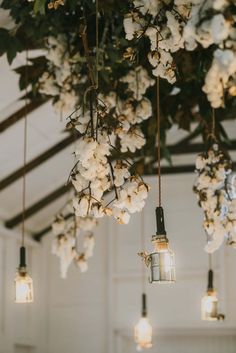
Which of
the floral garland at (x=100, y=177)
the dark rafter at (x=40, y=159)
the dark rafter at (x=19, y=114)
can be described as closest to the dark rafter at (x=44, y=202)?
the dark rafter at (x=40, y=159)

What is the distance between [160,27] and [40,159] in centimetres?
475

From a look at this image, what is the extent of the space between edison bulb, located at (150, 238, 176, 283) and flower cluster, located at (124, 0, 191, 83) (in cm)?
75

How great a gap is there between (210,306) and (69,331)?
11.5ft

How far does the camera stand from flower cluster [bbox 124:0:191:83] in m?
3.42

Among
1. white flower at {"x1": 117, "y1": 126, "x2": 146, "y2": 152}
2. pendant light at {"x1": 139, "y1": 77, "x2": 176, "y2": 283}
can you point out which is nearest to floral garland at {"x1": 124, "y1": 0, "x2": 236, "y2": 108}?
pendant light at {"x1": 139, "y1": 77, "x2": 176, "y2": 283}

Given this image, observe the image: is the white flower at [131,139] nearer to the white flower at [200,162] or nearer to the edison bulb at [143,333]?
the white flower at [200,162]

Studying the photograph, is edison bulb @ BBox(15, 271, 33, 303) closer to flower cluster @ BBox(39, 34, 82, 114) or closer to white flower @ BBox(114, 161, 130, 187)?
flower cluster @ BBox(39, 34, 82, 114)

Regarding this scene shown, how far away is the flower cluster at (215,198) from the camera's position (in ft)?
14.4

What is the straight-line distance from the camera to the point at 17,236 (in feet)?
29.9

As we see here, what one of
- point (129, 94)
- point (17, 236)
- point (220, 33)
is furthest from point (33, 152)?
point (220, 33)

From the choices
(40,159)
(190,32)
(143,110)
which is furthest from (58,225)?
(190,32)

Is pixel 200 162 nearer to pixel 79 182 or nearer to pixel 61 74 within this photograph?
pixel 79 182

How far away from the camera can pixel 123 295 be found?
31.2ft

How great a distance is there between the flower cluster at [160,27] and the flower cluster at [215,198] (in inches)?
41.0
